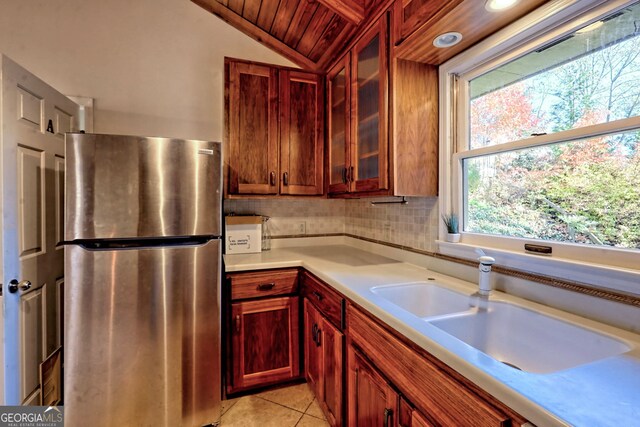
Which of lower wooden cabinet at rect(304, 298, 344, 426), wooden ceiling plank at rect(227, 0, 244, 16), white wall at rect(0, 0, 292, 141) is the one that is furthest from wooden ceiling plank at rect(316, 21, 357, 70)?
lower wooden cabinet at rect(304, 298, 344, 426)

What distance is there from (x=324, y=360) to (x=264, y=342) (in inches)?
18.9

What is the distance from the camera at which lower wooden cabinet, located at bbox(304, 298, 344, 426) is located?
141 centimetres

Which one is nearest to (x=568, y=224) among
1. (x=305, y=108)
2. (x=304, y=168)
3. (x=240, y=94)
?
(x=304, y=168)

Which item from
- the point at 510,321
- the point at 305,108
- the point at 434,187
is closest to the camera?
the point at 510,321

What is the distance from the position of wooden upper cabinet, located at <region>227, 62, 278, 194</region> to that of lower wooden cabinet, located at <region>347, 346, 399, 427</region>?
1329mm

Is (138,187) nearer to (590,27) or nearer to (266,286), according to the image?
(266,286)

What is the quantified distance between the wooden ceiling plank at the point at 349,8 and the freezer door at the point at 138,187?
106cm

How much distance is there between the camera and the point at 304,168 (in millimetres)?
2221

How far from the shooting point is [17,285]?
1.35 metres

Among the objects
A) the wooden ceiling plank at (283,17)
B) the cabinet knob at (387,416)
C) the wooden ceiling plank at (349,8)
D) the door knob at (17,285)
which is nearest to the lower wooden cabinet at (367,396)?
the cabinet knob at (387,416)

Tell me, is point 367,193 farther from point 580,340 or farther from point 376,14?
point 580,340

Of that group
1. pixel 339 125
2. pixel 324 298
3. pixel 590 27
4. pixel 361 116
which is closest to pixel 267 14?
pixel 339 125

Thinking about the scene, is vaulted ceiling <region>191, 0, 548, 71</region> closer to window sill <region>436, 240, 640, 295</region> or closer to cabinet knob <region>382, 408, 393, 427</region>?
window sill <region>436, 240, 640, 295</region>

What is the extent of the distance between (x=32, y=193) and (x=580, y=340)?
244 cm
